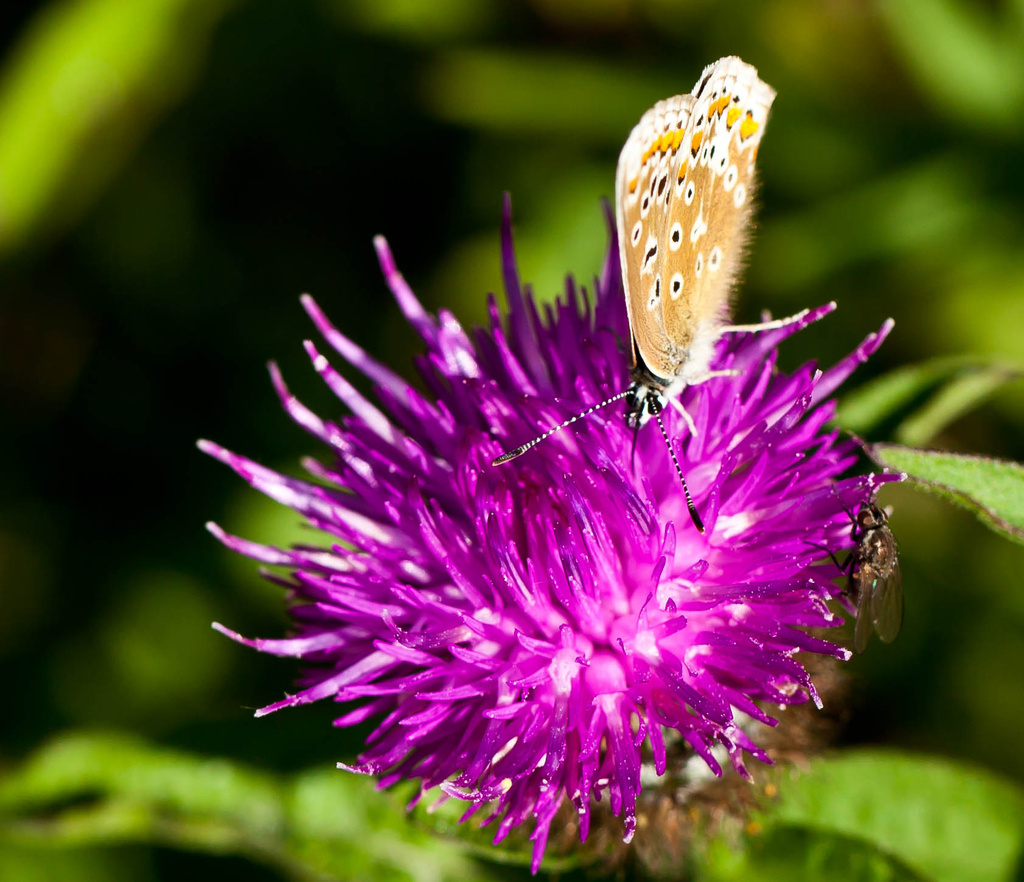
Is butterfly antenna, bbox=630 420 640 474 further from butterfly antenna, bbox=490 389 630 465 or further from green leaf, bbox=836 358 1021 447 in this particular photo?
green leaf, bbox=836 358 1021 447

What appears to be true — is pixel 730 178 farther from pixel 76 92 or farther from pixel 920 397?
pixel 76 92

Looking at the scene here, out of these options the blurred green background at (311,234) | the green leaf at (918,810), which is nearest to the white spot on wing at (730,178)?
the green leaf at (918,810)

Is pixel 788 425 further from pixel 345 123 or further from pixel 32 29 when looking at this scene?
pixel 32 29

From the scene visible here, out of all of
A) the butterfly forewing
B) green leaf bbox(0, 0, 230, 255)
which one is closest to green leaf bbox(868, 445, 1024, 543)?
the butterfly forewing

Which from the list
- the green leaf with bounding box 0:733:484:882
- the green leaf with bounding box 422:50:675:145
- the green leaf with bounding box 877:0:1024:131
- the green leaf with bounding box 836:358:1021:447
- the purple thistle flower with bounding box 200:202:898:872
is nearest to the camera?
the purple thistle flower with bounding box 200:202:898:872

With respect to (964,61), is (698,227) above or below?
below

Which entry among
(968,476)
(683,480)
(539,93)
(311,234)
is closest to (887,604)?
(968,476)

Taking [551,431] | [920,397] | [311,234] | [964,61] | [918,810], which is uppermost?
[311,234]
